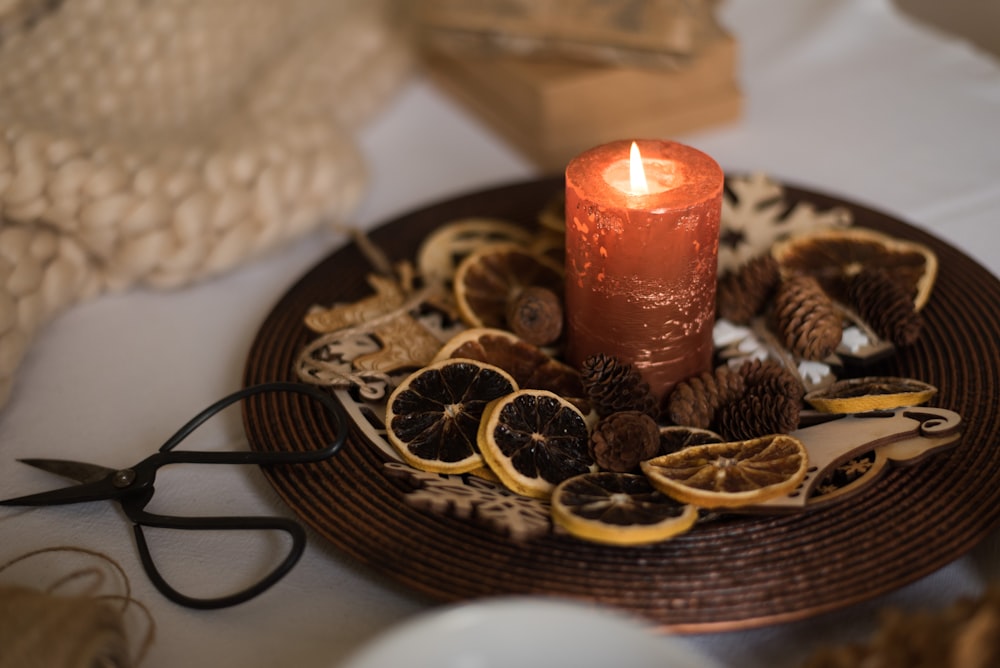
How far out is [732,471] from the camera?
63 centimetres

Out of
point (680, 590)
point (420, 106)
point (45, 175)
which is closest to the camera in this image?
point (680, 590)

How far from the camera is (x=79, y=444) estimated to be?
2.58 ft

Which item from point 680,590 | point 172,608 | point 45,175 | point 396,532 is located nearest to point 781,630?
point 680,590

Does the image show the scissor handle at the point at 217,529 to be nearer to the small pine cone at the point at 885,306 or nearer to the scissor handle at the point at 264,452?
the scissor handle at the point at 264,452

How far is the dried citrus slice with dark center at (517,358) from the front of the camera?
0.76m

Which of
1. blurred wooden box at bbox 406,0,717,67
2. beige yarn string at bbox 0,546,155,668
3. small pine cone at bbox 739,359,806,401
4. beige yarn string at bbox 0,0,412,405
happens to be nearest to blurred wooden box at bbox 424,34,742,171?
blurred wooden box at bbox 406,0,717,67

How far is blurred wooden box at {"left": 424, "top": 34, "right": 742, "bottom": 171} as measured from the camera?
1172 mm

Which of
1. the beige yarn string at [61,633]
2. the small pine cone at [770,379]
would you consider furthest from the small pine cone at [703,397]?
the beige yarn string at [61,633]

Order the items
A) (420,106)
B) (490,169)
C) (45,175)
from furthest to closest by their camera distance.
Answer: (420,106)
(490,169)
(45,175)

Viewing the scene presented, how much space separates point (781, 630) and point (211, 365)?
568mm

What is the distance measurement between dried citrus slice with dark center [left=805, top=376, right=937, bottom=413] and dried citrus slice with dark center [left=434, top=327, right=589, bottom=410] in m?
0.19

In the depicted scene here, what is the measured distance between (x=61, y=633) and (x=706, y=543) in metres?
0.40

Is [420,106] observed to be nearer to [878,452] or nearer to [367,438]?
[367,438]

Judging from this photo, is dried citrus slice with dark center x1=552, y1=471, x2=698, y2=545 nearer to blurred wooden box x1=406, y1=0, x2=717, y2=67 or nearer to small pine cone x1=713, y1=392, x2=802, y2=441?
small pine cone x1=713, y1=392, x2=802, y2=441
